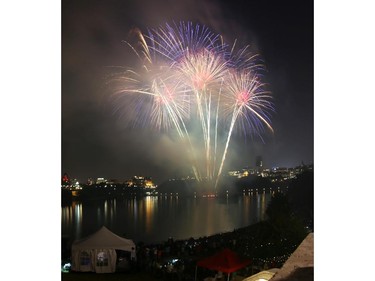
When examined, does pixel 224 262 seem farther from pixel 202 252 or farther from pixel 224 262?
pixel 202 252

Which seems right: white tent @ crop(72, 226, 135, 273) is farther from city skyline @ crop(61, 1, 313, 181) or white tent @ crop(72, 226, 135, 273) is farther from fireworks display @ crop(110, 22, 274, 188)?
fireworks display @ crop(110, 22, 274, 188)

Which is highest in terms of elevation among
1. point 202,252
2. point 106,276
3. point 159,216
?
point 159,216

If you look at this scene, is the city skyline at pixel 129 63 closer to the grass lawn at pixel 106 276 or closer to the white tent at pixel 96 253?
the white tent at pixel 96 253

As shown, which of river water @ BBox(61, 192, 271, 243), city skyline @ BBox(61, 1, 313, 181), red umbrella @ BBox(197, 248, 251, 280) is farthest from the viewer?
river water @ BBox(61, 192, 271, 243)

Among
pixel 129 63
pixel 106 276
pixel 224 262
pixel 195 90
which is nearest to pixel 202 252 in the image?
pixel 224 262

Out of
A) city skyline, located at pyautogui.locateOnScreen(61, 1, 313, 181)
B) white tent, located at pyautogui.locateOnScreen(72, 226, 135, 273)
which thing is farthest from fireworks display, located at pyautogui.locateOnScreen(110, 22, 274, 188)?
white tent, located at pyautogui.locateOnScreen(72, 226, 135, 273)

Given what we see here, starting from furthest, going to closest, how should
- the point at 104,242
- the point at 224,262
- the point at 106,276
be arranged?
the point at 104,242
the point at 106,276
the point at 224,262
